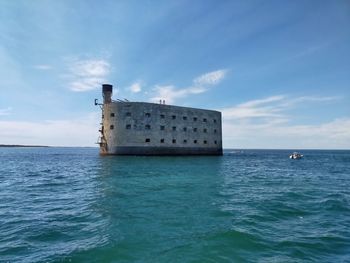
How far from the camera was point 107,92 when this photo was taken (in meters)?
50.4

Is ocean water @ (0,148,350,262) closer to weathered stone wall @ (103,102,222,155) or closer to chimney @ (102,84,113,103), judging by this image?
weathered stone wall @ (103,102,222,155)

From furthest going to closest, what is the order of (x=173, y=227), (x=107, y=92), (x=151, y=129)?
(x=107, y=92)
(x=151, y=129)
(x=173, y=227)

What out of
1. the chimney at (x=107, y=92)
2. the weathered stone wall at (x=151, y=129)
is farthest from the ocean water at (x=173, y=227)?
the chimney at (x=107, y=92)

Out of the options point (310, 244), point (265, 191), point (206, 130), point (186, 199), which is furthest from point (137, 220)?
point (206, 130)

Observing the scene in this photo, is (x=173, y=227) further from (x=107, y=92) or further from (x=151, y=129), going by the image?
(x=107, y=92)

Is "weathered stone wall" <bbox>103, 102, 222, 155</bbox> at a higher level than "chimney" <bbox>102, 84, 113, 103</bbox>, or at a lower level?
lower

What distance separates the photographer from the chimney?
50.0 m

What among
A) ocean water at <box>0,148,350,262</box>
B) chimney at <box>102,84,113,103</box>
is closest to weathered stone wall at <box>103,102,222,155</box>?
chimney at <box>102,84,113,103</box>

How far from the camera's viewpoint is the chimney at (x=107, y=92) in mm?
50044

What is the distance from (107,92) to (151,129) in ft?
34.6

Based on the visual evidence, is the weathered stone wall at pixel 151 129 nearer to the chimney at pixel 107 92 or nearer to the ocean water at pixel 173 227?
the chimney at pixel 107 92

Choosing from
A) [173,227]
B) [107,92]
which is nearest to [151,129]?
[107,92]

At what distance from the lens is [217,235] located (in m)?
7.70

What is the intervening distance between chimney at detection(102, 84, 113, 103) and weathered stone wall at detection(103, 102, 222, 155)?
2156 mm
